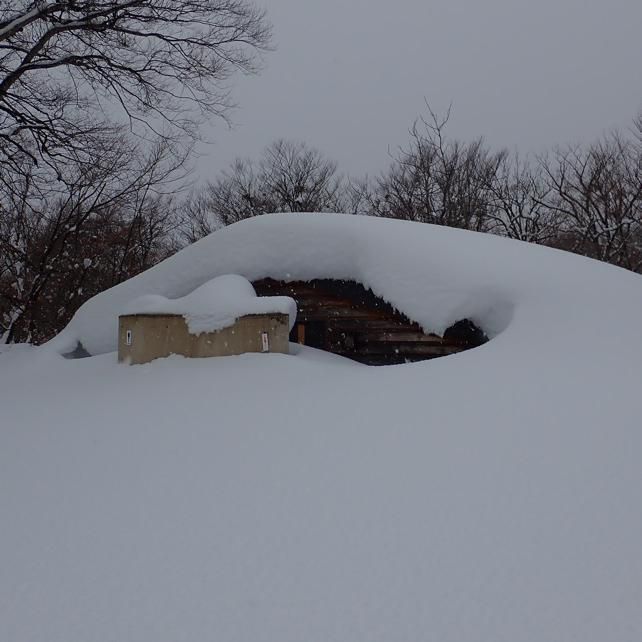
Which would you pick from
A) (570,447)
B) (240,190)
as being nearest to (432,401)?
(570,447)

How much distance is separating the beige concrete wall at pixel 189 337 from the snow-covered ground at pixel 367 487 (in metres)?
0.19

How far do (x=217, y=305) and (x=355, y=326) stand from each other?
168 cm

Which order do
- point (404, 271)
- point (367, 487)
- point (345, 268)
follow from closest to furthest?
point (367, 487)
point (404, 271)
point (345, 268)

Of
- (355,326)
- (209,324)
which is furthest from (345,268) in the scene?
(209,324)

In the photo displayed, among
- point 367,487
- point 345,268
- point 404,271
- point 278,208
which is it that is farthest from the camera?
point 278,208

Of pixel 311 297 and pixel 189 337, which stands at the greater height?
pixel 311 297

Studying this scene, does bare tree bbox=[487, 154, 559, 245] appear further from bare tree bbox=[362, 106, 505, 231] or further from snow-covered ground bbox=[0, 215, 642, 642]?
snow-covered ground bbox=[0, 215, 642, 642]

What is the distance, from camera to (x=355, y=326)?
5887 millimetres

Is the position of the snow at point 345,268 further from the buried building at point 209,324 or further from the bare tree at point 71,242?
the bare tree at point 71,242

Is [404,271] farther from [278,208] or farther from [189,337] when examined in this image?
Result: [278,208]

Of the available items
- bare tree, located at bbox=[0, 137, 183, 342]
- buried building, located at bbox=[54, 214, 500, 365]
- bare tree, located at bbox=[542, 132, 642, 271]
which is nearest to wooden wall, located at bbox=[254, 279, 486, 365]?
buried building, located at bbox=[54, 214, 500, 365]

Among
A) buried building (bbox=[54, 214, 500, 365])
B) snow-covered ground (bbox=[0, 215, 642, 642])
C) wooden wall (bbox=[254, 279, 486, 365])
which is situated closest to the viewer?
snow-covered ground (bbox=[0, 215, 642, 642])

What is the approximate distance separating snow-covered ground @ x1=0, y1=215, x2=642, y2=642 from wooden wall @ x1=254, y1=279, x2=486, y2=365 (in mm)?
516

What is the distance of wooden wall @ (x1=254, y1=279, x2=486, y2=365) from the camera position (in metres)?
5.22
